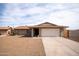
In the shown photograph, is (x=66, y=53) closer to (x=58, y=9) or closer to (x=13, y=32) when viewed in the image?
(x=58, y=9)

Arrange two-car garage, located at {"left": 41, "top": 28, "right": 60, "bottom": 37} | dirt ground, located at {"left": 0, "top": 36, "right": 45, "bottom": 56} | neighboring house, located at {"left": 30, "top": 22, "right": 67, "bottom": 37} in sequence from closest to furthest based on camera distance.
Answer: dirt ground, located at {"left": 0, "top": 36, "right": 45, "bottom": 56} < neighboring house, located at {"left": 30, "top": 22, "right": 67, "bottom": 37} < two-car garage, located at {"left": 41, "top": 28, "right": 60, "bottom": 37}

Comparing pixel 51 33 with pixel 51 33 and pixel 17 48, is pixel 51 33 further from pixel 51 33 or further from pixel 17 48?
pixel 17 48

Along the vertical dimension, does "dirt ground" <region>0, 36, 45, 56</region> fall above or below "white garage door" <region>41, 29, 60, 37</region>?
below

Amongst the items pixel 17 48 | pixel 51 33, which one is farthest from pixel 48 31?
pixel 17 48

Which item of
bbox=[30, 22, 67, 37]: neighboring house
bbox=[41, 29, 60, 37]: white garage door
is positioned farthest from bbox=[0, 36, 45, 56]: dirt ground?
bbox=[41, 29, 60, 37]: white garage door

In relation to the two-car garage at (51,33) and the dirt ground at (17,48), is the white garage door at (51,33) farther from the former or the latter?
the dirt ground at (17,48)

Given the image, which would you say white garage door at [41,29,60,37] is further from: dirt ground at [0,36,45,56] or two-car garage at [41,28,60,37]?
dirt ground at [0,36,45,56]

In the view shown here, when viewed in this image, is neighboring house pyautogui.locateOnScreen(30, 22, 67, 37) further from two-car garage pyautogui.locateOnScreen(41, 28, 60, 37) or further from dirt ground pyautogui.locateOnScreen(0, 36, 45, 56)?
dirt ground pyautogui.locateOnScreen(0, 36, 45, 56)

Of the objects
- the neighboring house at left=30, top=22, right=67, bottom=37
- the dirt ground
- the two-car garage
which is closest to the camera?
the dirt ground

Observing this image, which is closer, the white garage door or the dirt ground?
the dirt ground

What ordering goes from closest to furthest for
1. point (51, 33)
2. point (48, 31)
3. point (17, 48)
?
point (17, 48) → point (51, 33) → point (48, 31)

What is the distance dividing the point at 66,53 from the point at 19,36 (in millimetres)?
2705

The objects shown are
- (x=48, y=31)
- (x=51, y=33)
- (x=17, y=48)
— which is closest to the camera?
(x=17, y=48)

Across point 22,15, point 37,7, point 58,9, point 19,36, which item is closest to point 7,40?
point 19,36
